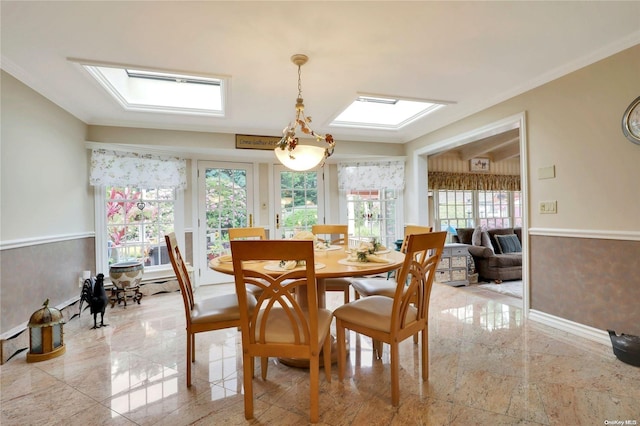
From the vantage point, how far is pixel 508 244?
17.1 feet

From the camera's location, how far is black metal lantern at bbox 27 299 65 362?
2.20 m

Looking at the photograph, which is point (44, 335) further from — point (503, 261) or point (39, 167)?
point (503, 261)

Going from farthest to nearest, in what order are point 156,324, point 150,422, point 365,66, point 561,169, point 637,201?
point 156,324
point 561,169
point 365,66
point 637,201
point 150,422

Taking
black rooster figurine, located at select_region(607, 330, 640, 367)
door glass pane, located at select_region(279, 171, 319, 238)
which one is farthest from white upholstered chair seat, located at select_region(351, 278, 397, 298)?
door glass pane, located at select_region(279, 171, 319, 238)

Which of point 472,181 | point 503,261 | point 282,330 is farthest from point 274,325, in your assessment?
point 472,181

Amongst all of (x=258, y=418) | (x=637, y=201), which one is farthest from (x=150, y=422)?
(x=637, y=201)

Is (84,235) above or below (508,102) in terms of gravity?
below

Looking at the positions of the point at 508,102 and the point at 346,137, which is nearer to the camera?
the point at 508,102

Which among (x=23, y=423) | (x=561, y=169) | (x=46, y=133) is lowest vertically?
(x=23, y=423)

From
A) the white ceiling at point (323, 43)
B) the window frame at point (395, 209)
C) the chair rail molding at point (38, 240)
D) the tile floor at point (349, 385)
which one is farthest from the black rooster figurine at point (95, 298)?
the window frame at point (395, 209)

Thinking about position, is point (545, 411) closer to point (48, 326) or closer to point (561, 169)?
point (561, 169)

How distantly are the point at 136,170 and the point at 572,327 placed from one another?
4977 millimetres

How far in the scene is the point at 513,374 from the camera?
6.28ft

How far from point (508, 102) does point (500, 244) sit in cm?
296
